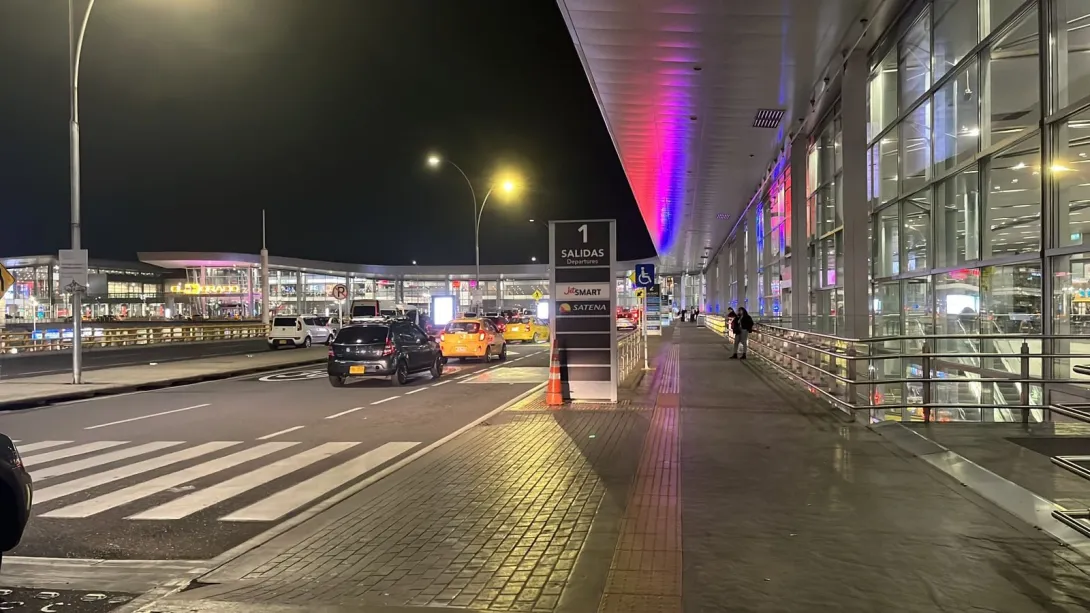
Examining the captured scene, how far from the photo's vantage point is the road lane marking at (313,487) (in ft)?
21.4

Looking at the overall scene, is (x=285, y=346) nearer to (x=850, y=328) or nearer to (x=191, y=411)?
(x=191, y=411)

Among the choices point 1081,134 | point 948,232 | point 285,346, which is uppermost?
point 1081,134

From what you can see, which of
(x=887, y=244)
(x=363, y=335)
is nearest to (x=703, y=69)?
(x=887, y=244)

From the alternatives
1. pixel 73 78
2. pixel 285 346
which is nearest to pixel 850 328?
pixel 73 78

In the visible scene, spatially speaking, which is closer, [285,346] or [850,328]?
[850,328]

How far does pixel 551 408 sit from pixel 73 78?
47.9 ft

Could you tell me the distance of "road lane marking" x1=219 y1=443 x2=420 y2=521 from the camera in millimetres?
6508

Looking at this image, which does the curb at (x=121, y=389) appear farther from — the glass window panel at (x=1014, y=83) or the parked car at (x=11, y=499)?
the glass window panel at (x=1014, y=83)

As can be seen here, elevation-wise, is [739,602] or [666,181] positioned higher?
[666,181]

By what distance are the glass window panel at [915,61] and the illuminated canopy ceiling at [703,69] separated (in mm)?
1269

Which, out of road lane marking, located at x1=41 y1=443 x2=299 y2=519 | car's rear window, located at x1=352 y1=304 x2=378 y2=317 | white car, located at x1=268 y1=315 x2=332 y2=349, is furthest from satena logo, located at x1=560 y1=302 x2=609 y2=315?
car's rear window, located at x1=352 y1=304 x2=378 y2=317

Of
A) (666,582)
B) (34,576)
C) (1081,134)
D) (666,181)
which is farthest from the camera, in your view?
(666,181)

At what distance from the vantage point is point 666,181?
3070cm

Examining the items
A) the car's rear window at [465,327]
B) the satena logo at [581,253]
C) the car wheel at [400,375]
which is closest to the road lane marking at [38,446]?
the car wheel at [400,375]
